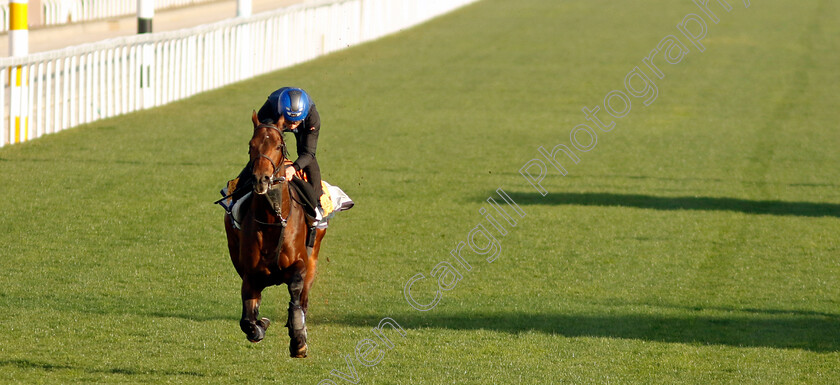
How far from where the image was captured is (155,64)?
787 inches

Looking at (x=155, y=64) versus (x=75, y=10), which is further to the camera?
(x=75, y=10)

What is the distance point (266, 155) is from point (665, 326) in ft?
13.0

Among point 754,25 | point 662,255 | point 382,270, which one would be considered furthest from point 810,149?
point 754,25

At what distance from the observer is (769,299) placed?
31.6ft

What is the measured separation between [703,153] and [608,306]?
9.24 metres

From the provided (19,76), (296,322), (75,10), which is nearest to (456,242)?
(296,322)

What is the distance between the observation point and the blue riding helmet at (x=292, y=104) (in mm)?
6835

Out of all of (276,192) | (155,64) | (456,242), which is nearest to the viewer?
(276,192)

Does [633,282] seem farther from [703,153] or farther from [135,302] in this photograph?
[703,153]

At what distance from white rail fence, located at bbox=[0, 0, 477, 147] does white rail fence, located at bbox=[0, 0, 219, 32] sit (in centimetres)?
1002

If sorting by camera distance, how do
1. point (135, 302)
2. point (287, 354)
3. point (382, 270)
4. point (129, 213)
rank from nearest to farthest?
point (287, 354)
point (135, 302)
point (382, 270)
point (129, 213)

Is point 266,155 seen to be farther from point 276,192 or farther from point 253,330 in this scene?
point 253,330

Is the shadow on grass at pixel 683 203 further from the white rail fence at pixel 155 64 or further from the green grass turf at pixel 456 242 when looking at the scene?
the white rail fence at pixel 155 64

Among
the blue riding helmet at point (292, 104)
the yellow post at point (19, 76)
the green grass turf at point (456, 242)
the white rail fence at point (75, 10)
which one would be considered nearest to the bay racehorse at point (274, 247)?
the blue riding helmet at point (292, 104)
